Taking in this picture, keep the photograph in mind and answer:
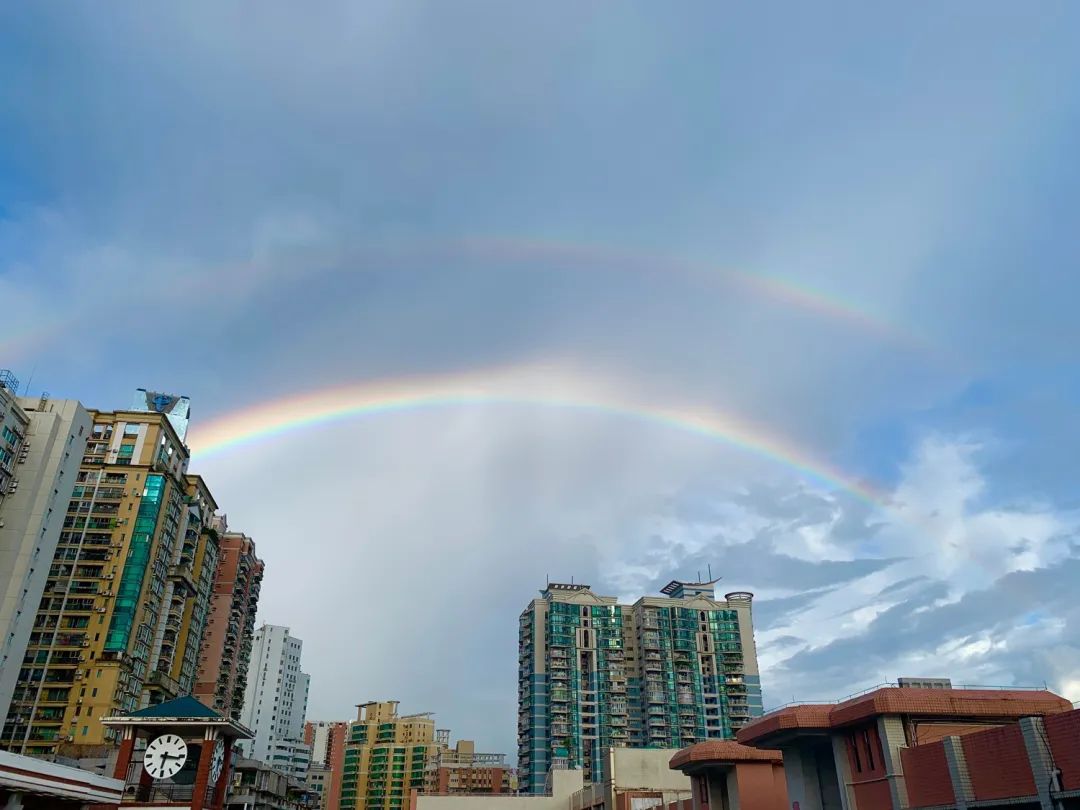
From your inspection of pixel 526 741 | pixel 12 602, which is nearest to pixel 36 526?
pixel 12 602

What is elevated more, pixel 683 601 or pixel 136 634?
pixel 683 601

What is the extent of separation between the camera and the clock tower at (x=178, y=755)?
2961cm

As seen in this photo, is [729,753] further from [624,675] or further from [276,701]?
[276,701]

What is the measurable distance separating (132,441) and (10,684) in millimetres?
Result: 26305

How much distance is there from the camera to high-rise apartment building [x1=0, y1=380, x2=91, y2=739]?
65812 millimetres

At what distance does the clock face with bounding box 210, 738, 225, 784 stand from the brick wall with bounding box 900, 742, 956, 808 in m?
24.3

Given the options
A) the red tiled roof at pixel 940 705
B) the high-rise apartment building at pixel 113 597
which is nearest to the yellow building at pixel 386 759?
the high-rise apartment building at pixel 113 597

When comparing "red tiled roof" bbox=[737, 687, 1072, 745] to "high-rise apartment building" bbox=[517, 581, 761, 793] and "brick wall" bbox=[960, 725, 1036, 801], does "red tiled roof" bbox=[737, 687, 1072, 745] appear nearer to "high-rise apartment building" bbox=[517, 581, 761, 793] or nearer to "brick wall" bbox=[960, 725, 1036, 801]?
"brick wall" bbox=[960, 725, 1036, 801]

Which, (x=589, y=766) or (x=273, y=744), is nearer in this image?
(x=589, y=766)

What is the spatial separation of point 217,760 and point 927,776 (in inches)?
989

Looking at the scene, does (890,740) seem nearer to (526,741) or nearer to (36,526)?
(36,526)

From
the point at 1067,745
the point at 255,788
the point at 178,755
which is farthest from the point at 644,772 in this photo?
the point at 255,788

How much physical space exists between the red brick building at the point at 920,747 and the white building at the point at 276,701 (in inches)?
6604

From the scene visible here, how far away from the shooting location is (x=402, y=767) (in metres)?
175
